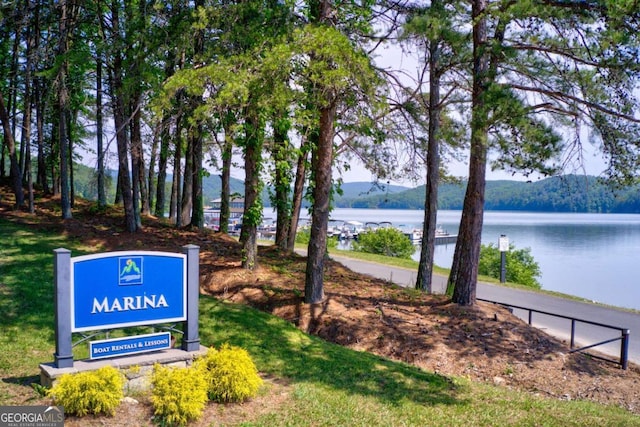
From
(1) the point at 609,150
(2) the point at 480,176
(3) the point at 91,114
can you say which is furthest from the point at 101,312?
(3) the point at 91,114

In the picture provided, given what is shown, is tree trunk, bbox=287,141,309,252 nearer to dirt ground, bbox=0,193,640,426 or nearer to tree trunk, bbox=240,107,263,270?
dirt ground, bbox=0,193,640,426

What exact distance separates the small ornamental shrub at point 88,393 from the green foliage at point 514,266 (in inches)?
1174

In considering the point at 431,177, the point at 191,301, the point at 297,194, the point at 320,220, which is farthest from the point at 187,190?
the point at 191,301

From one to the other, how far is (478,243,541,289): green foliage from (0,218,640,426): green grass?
25960mm

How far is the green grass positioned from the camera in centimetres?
566

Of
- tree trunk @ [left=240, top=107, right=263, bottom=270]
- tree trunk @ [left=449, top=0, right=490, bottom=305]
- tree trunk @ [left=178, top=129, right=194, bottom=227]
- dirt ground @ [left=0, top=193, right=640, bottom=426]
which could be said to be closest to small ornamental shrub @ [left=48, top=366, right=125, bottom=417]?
dirt ground @ [left=0, top=193, right=640, bottom=426]

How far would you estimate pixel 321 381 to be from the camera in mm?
6770

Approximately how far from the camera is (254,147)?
11.5 m

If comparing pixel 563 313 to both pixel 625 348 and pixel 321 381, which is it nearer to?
pixel 625 348

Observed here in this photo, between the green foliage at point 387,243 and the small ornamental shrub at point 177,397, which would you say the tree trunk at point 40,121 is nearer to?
the small ornamental shrub at point 177,397

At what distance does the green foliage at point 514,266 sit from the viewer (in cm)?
3316

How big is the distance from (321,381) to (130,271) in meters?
2.69

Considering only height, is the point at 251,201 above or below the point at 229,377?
above

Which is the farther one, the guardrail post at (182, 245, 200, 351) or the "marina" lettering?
the guardrail post at (182, 245, 200, 351)
